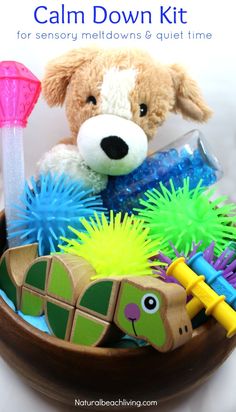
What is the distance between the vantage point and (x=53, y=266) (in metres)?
0.41

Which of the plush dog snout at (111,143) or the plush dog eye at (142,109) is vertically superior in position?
the plush dog eye at (142,109)

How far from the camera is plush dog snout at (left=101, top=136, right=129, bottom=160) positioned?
49cm

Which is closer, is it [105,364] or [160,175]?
[105,364]

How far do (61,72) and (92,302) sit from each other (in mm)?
271

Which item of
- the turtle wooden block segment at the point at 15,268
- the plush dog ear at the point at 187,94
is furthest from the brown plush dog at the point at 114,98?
the turtle wooden block segment at the point at 15,268

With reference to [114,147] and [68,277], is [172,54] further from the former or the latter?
[68,277]

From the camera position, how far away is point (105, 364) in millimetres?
384

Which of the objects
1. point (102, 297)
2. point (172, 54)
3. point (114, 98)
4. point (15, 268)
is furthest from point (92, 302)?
point (172, 54)

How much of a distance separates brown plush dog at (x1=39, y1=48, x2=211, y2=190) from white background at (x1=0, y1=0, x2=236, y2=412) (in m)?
0.03

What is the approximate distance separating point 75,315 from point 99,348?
0.11 feet

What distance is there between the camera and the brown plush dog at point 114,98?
503mm

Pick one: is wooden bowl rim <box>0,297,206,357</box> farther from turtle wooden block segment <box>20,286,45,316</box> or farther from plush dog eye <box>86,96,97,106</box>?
plush dog eye <box>86,96,97,106</box>

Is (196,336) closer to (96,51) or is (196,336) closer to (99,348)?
(99,348)

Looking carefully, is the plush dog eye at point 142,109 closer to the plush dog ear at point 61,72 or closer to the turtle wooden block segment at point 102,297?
the plush dog ear at point 61,72
